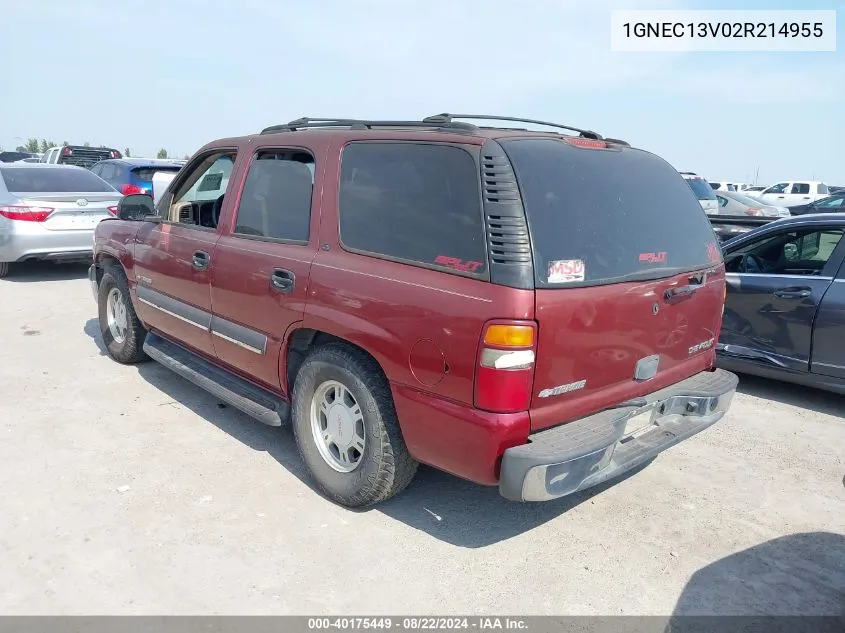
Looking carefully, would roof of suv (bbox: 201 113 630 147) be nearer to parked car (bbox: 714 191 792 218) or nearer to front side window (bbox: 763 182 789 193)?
parked car (bbox: 714 191 792 218)

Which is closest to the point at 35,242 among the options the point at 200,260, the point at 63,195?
the point at 63,195

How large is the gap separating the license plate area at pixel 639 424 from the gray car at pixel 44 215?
314 inches

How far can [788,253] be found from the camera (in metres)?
5.55

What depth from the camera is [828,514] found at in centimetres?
367

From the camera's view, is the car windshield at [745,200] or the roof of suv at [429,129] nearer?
the roof of suv at [429,129]

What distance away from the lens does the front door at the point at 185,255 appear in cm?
439

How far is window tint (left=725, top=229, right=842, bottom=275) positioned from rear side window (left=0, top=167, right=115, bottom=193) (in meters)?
8.63

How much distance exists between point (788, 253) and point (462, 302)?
3977mm

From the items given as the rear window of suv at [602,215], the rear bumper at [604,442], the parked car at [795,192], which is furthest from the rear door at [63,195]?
the parked car at [795,192]

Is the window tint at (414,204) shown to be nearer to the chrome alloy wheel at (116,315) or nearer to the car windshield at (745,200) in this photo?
the chrome alloy wheel at (116,315)

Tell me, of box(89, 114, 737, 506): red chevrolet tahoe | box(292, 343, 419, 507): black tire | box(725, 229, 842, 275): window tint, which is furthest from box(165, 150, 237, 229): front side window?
box(725, 229, 842, 275): window tint

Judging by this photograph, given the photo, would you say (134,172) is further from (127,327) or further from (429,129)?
(429,129)

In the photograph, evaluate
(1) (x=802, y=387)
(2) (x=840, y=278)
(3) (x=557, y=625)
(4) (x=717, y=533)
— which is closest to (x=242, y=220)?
(3) (x=557, y=625)

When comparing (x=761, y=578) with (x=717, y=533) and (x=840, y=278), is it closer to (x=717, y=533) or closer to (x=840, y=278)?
(x=717, y=533)
